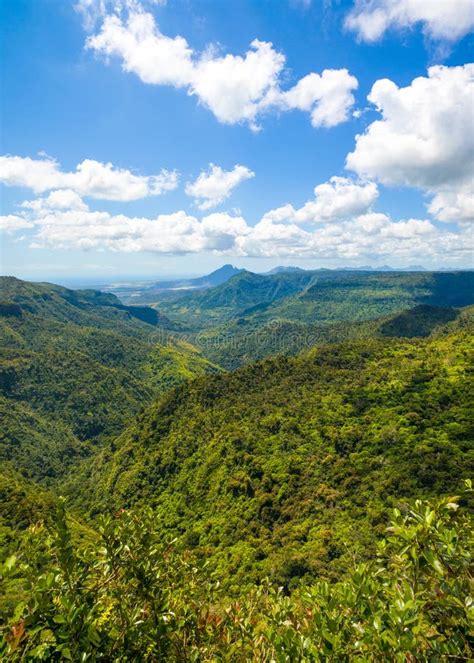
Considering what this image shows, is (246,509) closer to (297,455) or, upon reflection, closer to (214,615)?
(297,455)

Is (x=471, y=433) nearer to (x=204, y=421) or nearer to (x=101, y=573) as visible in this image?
(x=204, y=421)

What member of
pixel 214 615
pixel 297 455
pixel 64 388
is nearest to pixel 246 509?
pixel 297 455

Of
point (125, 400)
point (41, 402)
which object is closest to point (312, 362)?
point (125, 400)

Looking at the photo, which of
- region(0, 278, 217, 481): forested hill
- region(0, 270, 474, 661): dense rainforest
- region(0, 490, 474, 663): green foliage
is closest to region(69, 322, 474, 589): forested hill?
region(0, 270, 474, 661): dense rainforest

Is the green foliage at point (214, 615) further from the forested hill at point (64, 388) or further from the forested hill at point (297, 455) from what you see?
the forested hill at point (64, 388)

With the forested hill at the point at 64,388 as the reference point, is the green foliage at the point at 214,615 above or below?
above

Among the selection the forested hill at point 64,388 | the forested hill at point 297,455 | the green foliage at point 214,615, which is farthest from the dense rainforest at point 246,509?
the forested hill at point 64,388
